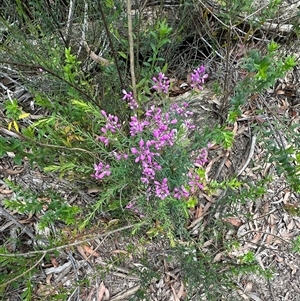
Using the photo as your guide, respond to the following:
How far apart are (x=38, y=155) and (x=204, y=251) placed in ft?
3.19

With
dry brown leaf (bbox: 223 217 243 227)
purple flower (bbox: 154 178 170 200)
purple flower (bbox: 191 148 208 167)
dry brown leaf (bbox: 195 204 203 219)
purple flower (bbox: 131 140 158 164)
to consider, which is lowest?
dry brown leaf (bbox: 223 217 243 227)

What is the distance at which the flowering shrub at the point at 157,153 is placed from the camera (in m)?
1.43

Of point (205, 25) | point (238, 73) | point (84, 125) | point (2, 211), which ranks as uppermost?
point (205, 25)

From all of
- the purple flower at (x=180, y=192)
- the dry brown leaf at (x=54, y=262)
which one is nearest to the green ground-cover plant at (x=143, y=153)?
the purple flower at (x=180, y=192)

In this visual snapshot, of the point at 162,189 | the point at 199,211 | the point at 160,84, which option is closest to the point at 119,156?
the point at 162,189

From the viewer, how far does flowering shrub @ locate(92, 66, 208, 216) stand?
1.43m

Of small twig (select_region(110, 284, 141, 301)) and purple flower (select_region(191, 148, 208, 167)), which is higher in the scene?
purple flower (select_region(191, 148, 208, 167))

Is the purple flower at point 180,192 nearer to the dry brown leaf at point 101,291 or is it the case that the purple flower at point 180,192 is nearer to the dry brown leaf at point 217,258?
the dry brown leaf at point 217,258

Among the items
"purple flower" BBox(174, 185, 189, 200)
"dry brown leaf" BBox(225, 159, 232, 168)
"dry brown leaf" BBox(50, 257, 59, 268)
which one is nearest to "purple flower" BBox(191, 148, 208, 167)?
"purple flower" BBox(174, 185, 189, 200)

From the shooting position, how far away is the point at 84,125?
186 centimetres

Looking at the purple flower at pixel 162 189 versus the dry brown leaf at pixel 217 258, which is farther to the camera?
the dry brown leaf at pixel 217 258

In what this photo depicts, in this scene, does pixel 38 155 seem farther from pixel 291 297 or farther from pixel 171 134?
pixel 291 297

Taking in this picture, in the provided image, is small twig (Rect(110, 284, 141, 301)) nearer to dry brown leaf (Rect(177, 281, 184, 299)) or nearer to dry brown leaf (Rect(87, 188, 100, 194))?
dry brown leaf (Rect(177, 281, 184, 299))

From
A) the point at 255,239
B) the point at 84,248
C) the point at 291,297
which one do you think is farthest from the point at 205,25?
the point at 291,297
